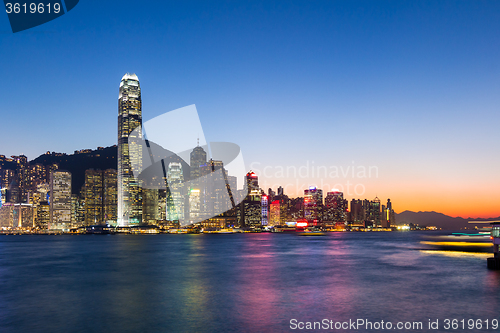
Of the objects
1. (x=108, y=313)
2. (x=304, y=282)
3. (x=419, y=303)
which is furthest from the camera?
(x=304, y=282)

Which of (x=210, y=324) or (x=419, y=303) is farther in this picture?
(x=419, y=303)

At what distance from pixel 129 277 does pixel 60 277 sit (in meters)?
9.00

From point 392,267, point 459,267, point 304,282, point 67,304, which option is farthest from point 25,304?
point 459,267

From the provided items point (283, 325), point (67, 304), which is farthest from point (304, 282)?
point (67, 304)

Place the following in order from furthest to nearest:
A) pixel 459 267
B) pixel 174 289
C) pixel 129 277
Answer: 1. pixel 459 267
2. pixel 129 277
3. pixel 174 289

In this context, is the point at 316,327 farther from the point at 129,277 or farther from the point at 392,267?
the point at 392,267

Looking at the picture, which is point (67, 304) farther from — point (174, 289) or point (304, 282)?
point (304, 282)

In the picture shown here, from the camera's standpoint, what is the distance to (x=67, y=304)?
33.9 m

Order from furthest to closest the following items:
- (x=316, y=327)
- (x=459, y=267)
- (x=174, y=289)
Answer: (x=459, y=267)
(x=174, y=289)
(x=316, y=327)

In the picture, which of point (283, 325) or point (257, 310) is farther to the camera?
point (257, 310)

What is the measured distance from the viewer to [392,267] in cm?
6078

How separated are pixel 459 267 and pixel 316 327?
4343 centimetres

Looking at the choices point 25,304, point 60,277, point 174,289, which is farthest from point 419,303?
point 60,277

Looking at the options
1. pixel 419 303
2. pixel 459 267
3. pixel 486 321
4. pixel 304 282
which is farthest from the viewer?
pixel 459 267
